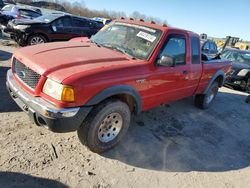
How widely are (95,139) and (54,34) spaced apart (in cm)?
782

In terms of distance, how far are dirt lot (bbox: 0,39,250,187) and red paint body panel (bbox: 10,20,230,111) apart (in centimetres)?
75

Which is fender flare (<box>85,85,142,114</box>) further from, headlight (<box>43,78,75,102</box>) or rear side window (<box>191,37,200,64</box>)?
rear side window (<box>191,37,200,64</box>)

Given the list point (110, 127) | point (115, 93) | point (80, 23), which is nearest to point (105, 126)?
point (110, 127)

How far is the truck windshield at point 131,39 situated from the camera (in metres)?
4.17

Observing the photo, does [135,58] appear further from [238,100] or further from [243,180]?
[238,100]

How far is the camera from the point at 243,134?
5.50m

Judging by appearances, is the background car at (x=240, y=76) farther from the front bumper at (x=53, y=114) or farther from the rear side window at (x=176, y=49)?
the front bumper at (x=53, y=114)

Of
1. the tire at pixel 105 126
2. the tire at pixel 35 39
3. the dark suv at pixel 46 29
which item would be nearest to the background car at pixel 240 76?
the dark suv at pixel 46 29

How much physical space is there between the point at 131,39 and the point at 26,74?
1.85 metres

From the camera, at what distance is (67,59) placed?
11.5 feet

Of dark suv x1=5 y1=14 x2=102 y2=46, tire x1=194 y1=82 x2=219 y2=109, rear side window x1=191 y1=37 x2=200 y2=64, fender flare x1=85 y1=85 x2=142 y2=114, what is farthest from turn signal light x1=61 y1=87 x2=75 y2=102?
dark suv x1=5 y1=14 x2=102 y2=46

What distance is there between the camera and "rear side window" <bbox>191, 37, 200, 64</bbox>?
5148 millimetres

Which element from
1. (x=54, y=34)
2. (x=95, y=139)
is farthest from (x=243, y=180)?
(x=54, y=34)

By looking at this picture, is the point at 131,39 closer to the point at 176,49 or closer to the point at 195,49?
the point at 176,49
